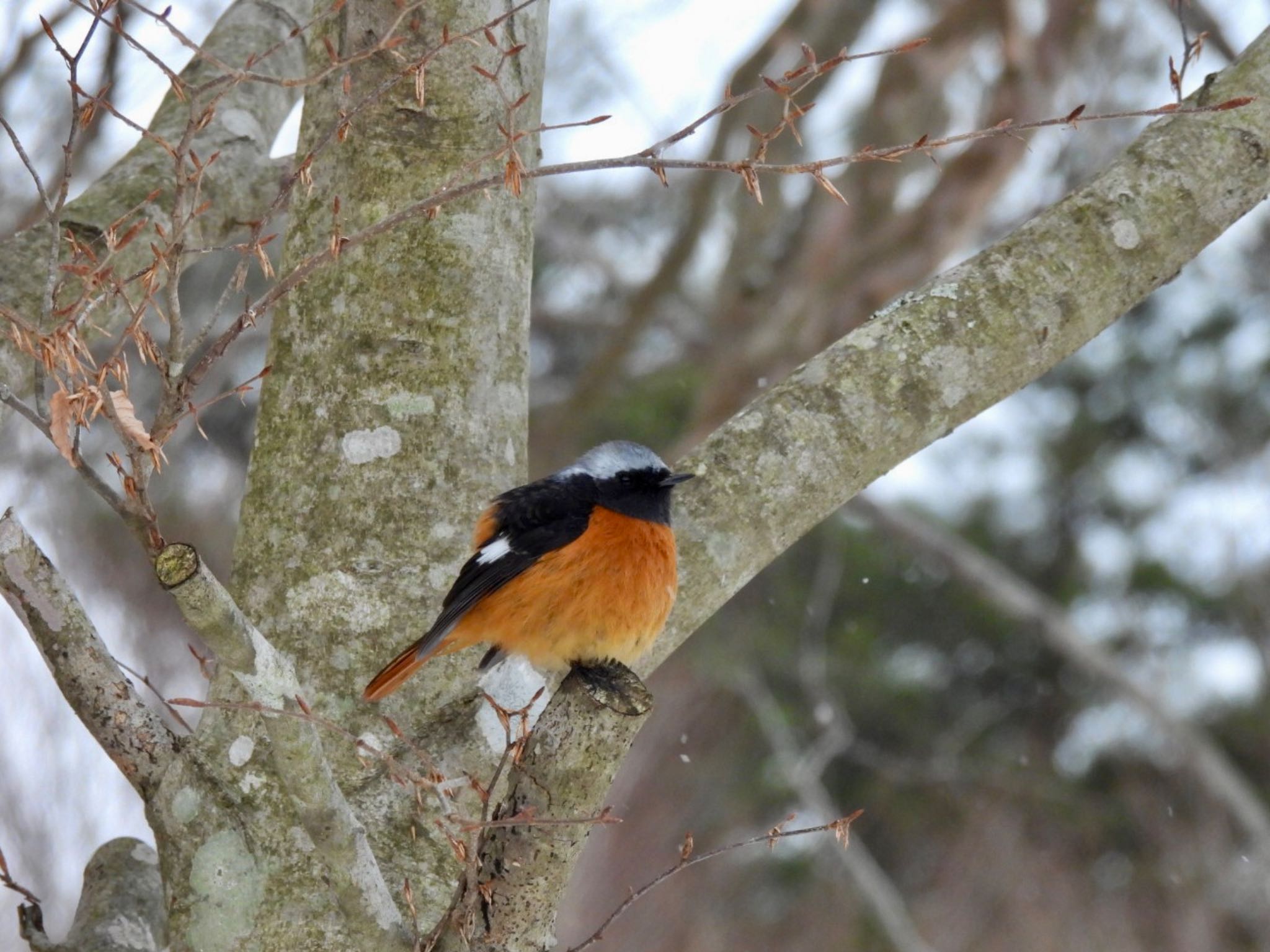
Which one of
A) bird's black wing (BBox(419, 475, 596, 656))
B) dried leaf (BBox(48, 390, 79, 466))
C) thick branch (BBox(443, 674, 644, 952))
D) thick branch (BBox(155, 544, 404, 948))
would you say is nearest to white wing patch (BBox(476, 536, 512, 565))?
bird's black wing (BBox(419, 475, 596, 656))

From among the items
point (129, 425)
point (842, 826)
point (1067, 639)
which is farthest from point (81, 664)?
point (1067, 639)

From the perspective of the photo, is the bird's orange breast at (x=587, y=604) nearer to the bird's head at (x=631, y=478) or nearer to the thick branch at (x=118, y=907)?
the bird's head at (x=631, y=478)

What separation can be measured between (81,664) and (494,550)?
995 millimetres

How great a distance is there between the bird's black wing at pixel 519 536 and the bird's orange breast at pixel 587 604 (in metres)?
0.03

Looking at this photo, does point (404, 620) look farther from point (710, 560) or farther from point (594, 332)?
point (594, 332)

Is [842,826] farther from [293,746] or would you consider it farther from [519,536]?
[519,536]

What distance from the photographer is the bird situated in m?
2.87

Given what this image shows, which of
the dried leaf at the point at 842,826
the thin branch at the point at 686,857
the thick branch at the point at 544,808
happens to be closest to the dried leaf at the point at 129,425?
the thick branch at the point at 544,808

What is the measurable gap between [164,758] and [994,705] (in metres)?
11.2

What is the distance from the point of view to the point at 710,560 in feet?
10.0

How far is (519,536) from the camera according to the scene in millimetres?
3035

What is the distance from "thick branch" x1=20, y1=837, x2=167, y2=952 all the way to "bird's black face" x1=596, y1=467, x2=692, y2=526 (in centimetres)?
136

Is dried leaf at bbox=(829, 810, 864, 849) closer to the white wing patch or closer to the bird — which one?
the bird

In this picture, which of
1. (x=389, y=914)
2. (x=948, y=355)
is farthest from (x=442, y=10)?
(x=389, y=914)
